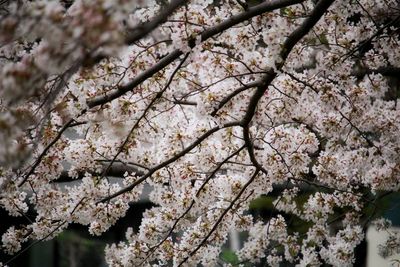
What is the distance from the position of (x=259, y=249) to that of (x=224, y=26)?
3.41 m

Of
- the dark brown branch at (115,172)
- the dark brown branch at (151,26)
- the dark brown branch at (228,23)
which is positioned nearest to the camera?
the dark brown branch at (151,26)

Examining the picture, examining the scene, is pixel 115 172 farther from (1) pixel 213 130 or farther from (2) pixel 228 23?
(2) pixel 228 23

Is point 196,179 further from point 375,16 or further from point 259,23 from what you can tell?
point 375,16

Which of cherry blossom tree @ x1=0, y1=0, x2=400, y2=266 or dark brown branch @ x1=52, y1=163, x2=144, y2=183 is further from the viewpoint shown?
dark brown branch @ x1=52, y1=163, x2=144, y2=183

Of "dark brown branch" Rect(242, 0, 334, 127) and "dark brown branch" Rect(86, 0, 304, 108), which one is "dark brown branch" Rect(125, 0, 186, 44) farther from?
"dark brown branch" Rect(242, 0, 334, 127)

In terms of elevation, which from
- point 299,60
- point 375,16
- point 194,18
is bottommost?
point 194,18

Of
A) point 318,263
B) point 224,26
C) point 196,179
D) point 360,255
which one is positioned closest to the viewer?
point 224,26

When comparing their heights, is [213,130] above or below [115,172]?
below

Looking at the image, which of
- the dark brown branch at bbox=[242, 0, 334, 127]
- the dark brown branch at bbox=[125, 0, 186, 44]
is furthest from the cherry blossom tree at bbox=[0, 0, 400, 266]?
the dark brown branch at bbox=[125, 0, 186, 44]

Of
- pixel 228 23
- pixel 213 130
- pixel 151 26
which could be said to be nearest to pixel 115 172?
pixel 213 130

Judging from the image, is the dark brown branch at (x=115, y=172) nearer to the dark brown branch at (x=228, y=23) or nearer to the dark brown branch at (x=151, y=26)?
the dark brown branch at (x=228, y=23)

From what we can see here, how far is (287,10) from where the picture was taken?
4910mm

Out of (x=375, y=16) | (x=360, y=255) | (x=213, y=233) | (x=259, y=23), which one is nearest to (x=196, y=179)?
(x=213, y=233)

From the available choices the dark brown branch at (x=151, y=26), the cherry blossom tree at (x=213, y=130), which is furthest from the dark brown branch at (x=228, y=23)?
the dark brown branch at (x=151, y=26)
